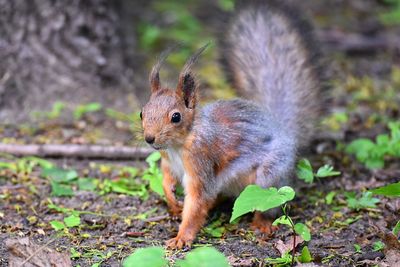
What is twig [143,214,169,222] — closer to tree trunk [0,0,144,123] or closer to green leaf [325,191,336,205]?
green leaf [325,191,336,205]

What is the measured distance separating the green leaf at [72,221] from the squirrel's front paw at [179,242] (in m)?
0.68

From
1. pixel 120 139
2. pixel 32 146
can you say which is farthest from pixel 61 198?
pixel 120 139

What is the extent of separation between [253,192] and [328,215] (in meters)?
1.28

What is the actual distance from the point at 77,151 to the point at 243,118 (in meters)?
1.67

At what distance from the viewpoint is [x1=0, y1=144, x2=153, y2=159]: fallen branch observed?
550 centimetres

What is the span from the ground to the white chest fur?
34cm

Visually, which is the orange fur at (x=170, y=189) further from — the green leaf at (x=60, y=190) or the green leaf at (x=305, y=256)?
the green leaf at (x=305, y=256)

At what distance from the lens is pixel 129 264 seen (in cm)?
301

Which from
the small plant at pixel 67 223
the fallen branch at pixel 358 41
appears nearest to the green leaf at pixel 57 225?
the small plant at pixel 67 223

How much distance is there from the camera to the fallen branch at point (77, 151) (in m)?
5.50

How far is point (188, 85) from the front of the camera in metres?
4.25

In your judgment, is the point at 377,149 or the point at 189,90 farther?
the point at 377,149

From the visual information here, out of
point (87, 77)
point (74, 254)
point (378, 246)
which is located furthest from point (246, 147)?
point (87, 77)

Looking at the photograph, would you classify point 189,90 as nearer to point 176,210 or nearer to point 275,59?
point 176,210
